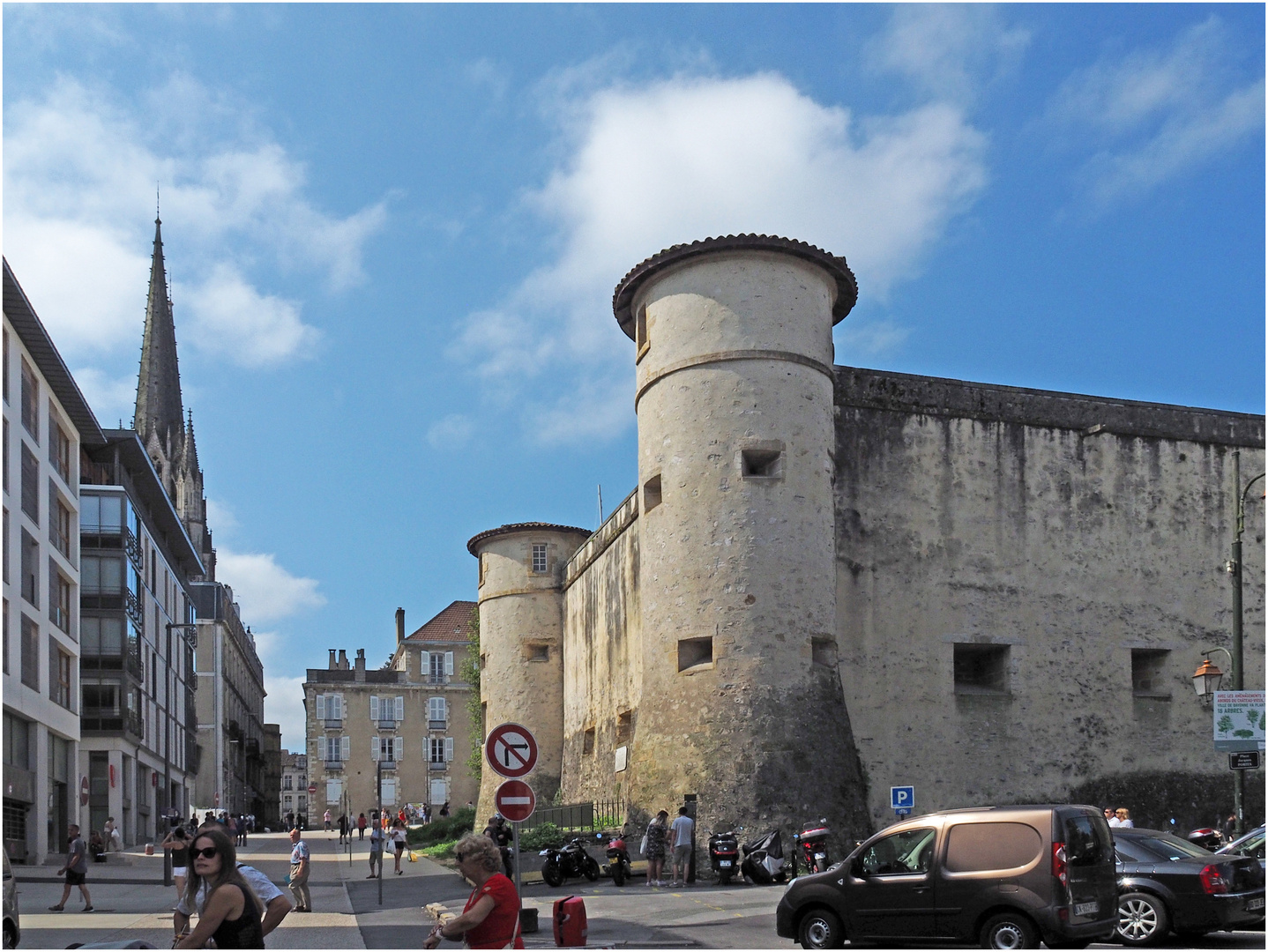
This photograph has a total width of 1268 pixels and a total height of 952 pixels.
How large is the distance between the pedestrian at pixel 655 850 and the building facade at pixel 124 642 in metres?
23.8

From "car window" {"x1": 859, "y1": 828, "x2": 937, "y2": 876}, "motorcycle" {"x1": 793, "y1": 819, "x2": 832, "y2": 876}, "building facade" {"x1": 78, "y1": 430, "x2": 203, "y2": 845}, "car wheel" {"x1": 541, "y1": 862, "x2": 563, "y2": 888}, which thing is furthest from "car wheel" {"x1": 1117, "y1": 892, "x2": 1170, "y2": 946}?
"building facade" {"x1": 78, "y1": 430, "x2": 203, "y2": 845}

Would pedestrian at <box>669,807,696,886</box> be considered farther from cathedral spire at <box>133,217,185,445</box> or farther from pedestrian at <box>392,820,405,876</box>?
cathedral spire at <box>133,217,185,445</box>

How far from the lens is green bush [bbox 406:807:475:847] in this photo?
44188mm

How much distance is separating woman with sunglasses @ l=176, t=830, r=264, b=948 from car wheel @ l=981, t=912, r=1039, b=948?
6.99 m

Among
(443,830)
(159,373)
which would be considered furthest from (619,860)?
(159,373)

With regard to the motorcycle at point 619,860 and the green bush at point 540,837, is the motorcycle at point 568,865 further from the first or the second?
the green bush at point 540,837

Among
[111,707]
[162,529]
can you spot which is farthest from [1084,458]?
[162,529]

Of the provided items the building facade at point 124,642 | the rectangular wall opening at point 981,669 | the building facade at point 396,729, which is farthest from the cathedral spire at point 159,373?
the rectangular wall opening at point 981,669

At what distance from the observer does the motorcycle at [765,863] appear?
21.7 meters

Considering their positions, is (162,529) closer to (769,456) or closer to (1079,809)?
(769,456)

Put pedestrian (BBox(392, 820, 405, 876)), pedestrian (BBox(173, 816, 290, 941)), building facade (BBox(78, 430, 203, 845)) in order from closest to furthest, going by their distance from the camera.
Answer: pedestrian (BBox(173, 816, 290, 941)), pedestrian (BBox(392, 820, 405, 876)), building facade (BBox(78, 430, 203, 845))

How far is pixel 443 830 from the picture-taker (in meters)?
45.8

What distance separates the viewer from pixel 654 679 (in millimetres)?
25469

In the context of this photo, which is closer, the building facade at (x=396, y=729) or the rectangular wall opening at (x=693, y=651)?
the rectangular wall opening at (x=693, y=651)
